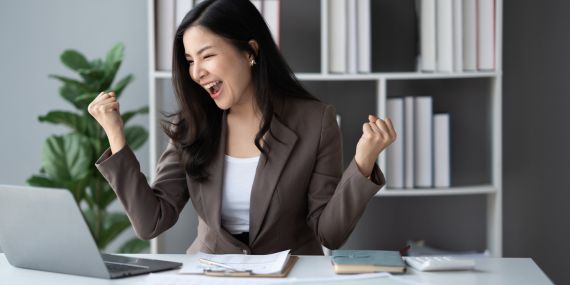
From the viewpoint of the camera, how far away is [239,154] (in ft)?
7.02

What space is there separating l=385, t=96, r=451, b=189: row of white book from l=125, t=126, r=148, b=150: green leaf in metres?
0.98

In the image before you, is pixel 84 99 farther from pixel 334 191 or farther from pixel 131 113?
pixel 334 191

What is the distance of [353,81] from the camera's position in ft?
10.7

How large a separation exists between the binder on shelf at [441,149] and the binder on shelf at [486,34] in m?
0.25

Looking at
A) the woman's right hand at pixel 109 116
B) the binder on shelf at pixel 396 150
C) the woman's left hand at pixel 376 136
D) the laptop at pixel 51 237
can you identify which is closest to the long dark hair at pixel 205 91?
the woman's right hand at pixel 109 116

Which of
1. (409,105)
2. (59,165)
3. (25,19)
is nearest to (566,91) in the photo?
(409,105)

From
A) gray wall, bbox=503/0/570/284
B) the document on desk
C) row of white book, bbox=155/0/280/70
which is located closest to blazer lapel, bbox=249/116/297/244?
the document on desk

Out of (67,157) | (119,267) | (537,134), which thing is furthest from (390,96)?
(119,267)

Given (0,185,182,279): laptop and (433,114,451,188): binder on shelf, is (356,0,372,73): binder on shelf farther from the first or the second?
(0,185,182,279): laptop

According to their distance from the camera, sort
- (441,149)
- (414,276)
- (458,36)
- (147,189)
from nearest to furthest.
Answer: (414,276) < (147,189) < (458,36) < (441,149)

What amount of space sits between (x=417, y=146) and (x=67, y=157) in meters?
1.35

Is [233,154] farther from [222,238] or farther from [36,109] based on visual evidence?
[36,109]

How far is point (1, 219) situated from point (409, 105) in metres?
1.74

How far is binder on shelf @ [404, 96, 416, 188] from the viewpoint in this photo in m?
2.97
